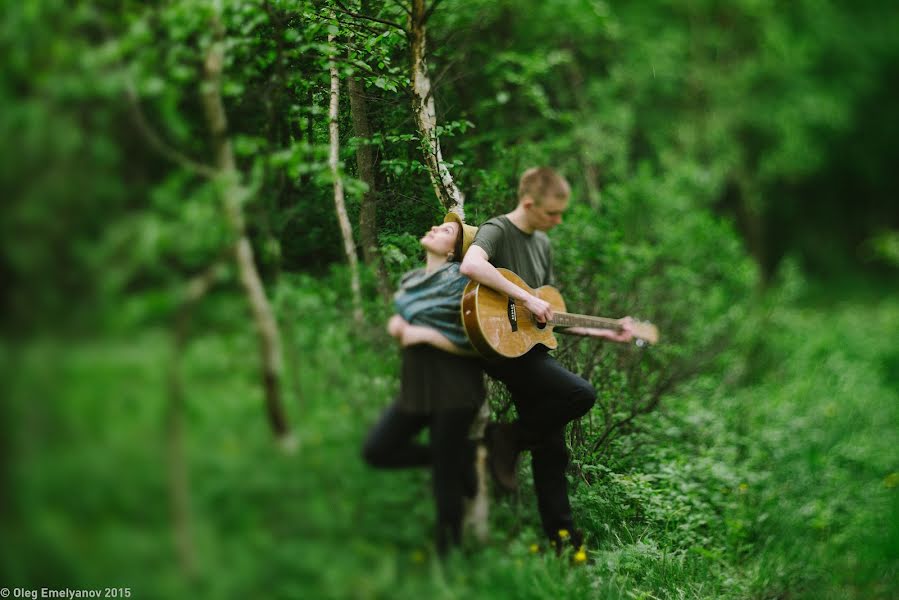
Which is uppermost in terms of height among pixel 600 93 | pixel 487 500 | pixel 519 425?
pixel 600 93

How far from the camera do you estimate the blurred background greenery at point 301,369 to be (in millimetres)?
3291

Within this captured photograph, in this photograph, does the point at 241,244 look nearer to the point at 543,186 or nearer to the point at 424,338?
the point at 424,338

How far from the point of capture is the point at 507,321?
4.34 metres

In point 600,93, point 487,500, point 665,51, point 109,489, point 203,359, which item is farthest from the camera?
point 665,51

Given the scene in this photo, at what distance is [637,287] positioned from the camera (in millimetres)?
8500

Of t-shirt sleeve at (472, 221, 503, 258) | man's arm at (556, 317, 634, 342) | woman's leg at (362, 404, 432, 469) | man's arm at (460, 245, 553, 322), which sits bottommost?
woman's leg at (362, 404, 432, 469)

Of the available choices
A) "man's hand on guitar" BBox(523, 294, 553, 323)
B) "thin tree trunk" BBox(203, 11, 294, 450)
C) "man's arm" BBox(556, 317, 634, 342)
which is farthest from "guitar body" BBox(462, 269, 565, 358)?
"thin tree trunk" BBox(203, 11, 294, 450)

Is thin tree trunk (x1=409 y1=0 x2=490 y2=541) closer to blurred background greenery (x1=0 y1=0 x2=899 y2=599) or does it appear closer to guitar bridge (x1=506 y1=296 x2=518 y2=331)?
blurred background greenery (x1=0 y1=0 x2=899 y2=599)

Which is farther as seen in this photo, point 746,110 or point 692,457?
point 746,110

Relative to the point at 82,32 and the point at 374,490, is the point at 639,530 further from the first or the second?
the point at 82,32

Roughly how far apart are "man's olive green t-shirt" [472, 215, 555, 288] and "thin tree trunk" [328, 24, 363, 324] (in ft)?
2.29

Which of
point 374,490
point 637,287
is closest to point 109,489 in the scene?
point 374,490

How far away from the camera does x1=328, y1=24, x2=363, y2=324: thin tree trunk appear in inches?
175

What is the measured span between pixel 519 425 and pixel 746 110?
13741mm
